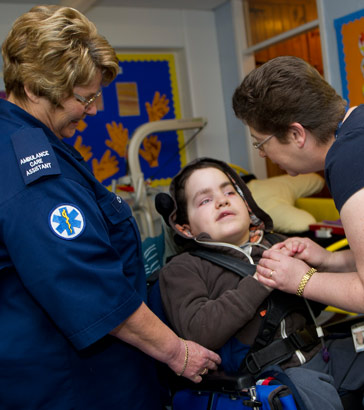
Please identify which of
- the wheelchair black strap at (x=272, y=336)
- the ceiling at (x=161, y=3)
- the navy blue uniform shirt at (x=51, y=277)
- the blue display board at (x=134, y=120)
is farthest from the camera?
the blue display board at (x=134, y=120)

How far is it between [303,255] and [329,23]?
2.12 meters

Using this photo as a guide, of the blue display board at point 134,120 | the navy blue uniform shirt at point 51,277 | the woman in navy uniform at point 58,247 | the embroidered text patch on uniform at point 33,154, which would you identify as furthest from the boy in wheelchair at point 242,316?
the blue display board at point 134,120

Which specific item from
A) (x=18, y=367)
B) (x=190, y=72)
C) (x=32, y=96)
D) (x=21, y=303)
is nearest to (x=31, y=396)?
(x=18, y=367)

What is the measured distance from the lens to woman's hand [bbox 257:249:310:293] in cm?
147

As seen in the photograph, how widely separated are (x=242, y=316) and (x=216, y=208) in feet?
1.68

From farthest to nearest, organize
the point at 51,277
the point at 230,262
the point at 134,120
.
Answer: the point at 134,120 < the point at 230,262 < the point at 51,277

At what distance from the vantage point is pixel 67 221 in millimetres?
1162

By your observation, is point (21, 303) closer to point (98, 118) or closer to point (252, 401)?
point (252, 401)

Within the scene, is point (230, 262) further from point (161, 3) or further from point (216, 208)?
point (161, 3)

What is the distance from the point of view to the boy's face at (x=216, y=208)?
1881 millimetres

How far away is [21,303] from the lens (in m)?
1.21

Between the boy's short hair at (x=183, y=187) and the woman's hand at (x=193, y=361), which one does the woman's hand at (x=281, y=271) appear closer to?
the woman's hand at (x=193, y=361)

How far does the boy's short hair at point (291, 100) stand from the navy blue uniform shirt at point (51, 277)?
21.2 inches

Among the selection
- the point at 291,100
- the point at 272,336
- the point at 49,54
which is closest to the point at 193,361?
the point at 272,336
